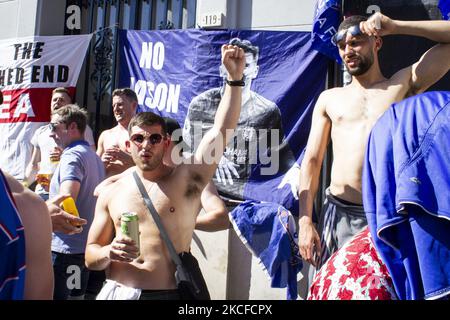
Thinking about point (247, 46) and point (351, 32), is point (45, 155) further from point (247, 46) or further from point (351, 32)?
point (351, 32)

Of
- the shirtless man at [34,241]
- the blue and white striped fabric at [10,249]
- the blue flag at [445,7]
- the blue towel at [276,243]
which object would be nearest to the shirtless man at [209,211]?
the blue towel at [276,243]

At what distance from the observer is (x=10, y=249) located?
1662mm

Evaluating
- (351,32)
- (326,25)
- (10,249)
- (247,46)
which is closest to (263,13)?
(247,46)

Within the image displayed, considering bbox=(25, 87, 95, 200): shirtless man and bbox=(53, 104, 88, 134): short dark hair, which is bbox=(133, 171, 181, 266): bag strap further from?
bbox=(25, 87, 95, 200): shirtless man

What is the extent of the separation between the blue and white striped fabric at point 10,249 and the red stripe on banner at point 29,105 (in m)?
5.35

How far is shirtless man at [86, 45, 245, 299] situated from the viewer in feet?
9.16

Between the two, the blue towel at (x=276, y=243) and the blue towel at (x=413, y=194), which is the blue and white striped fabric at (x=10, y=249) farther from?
the blue towel at (x=276, y=243)

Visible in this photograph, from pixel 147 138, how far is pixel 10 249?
1364mm

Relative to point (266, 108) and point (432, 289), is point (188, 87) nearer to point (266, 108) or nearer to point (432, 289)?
point (266, 108)

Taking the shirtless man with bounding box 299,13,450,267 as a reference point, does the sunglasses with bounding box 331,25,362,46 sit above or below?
above

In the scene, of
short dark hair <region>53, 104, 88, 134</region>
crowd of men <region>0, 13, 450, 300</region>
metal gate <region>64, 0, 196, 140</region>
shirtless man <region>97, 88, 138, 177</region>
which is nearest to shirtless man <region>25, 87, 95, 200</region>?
shirtless man <region>97, 88, 138, 177</region>

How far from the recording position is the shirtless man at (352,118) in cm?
317

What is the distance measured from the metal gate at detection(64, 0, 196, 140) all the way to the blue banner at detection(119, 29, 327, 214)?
2.01 feet
